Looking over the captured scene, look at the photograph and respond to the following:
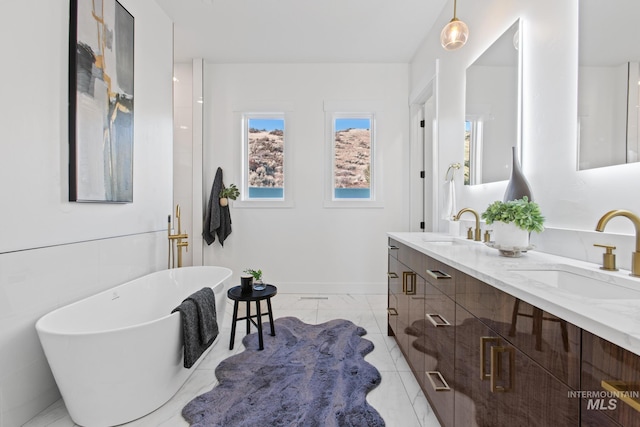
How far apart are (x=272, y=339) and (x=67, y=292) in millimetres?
1408

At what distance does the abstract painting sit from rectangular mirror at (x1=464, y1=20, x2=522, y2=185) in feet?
8.30

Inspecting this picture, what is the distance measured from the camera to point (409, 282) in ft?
6.08

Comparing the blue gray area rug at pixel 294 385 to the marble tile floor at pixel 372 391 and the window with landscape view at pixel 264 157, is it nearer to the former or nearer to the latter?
the marble tile floor at pixel 372 391

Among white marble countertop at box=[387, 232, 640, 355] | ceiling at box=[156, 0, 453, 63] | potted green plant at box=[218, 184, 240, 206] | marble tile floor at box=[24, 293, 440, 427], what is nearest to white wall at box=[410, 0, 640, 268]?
white marble countertop at box=[387, 232, 640, 355]

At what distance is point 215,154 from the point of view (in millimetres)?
3635

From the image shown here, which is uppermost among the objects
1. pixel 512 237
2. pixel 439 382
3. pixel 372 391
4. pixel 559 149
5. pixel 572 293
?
pixel 559 149

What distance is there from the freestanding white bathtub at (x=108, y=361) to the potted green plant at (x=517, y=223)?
5.49ft

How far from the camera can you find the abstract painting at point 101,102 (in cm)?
174

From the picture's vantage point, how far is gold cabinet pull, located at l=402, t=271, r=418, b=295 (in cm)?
176

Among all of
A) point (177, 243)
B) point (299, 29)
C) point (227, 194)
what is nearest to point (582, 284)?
point (177, 243)

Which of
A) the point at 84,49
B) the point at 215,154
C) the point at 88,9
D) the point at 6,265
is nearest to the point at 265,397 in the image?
the point at 6,265

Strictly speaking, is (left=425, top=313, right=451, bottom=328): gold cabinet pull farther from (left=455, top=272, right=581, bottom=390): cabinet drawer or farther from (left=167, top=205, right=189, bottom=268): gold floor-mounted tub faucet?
(left=167, top=205, right=189, bottom=268): gold floor-mounted tub faucet

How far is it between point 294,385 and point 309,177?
2.40 meters

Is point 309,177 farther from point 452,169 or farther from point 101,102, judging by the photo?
point 101,102
